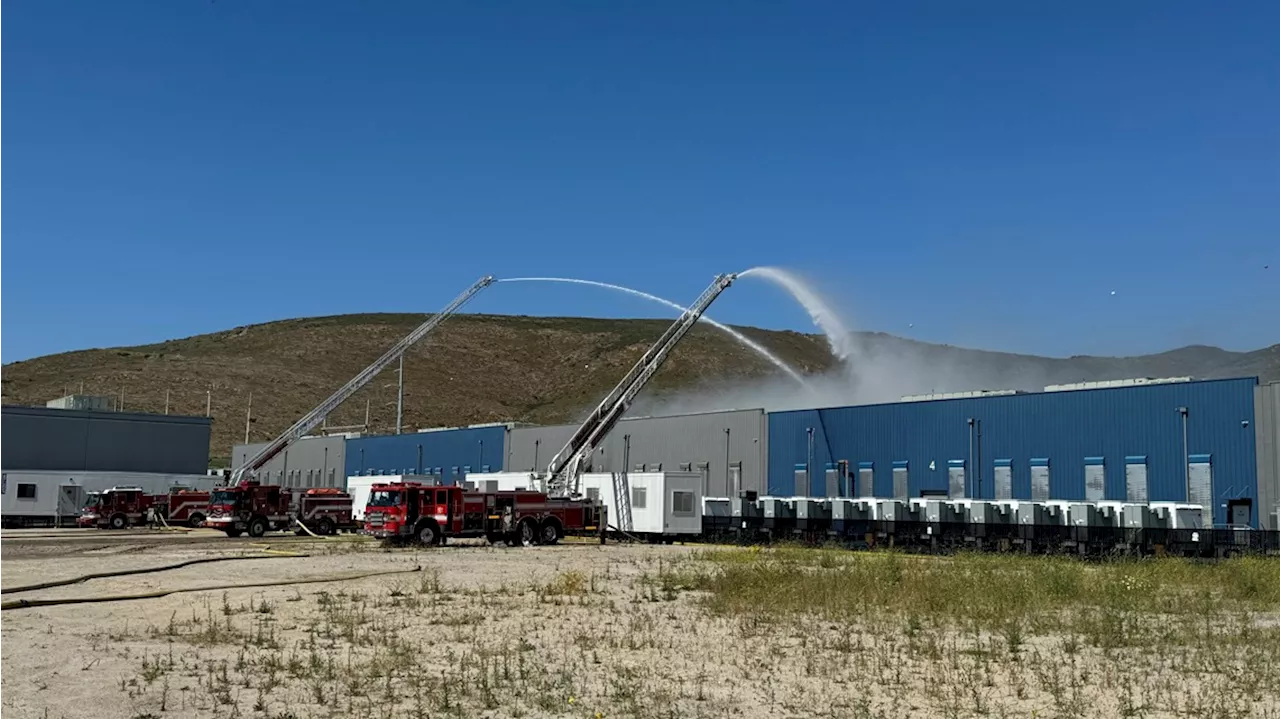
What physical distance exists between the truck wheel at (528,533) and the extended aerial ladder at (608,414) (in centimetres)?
752

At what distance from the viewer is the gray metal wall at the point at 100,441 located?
269 feet

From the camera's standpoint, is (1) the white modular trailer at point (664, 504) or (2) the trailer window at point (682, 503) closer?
(1) the white modular trailer at point (664, 504)

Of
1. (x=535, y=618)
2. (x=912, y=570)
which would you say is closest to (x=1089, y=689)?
(x=535, y=618)

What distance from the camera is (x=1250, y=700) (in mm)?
13578

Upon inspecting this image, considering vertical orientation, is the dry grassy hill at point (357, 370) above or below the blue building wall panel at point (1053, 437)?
above

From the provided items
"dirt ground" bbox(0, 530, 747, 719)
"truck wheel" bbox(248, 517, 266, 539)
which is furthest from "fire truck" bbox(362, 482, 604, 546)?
"dirt ground" bbox(0, 530, 747, 719)

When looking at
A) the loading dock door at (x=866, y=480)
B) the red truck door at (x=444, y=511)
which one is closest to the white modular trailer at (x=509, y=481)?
the red truck door at (x=444, y=511)

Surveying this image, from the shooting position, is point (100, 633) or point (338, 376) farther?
point (338, 376)

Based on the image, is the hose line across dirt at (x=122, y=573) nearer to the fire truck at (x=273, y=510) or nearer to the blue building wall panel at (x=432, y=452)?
the fire truck at (x=273, y=510)

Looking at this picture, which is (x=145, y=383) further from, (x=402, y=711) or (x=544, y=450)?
(x=402, y=711)

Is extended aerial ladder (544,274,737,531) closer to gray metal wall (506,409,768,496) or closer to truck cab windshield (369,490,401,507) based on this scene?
gray metal wall (506,409,768,496)

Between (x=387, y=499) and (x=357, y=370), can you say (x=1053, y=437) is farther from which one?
(x=357, y=370)

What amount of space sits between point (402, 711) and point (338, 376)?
538 feet

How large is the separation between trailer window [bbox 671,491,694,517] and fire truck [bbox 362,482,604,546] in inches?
202
